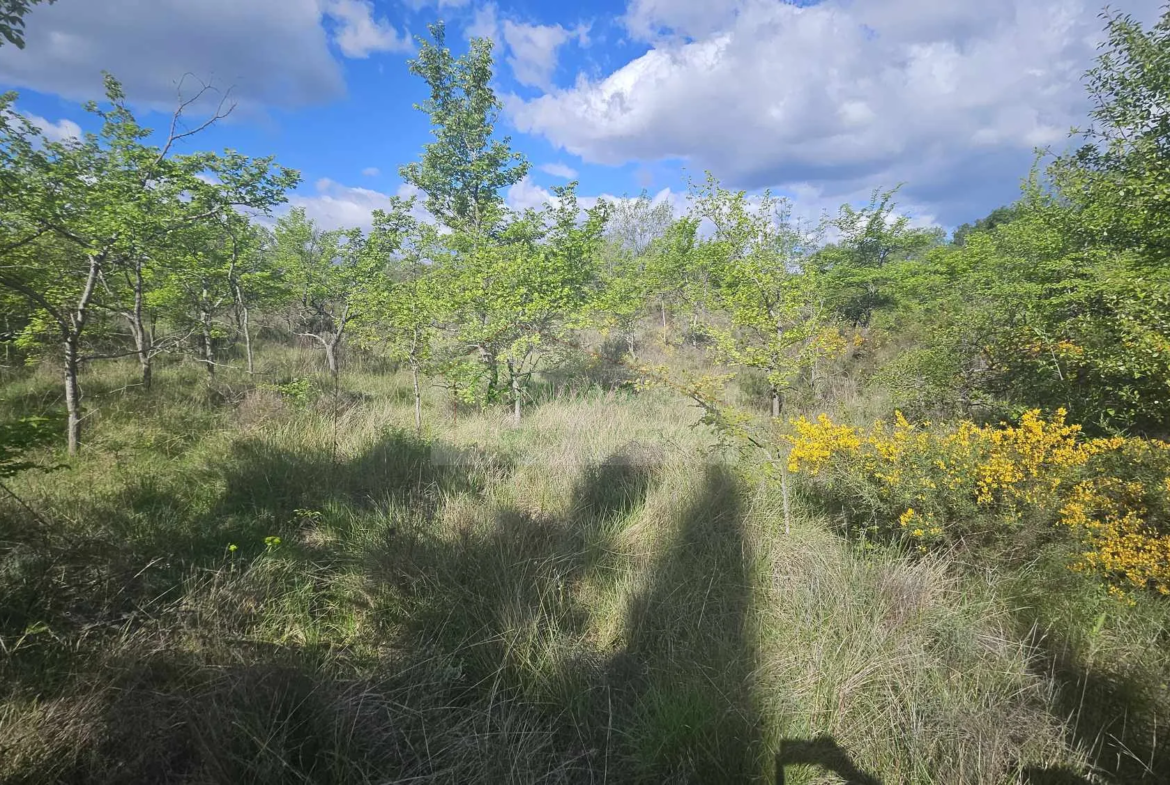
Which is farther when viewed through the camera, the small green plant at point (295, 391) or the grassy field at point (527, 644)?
Result: the small green plant at point (295, 391)

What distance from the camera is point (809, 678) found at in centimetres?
217

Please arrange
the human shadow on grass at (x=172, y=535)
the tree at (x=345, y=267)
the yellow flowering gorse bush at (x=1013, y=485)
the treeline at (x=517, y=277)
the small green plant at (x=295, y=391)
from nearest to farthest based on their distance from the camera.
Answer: the human shadow on grass at (x=172, y=535), the yellow flowering gorse bush at (x=1013, y=485), the treeline at (x=517, y=277), the small green plant at (x=295, y=391), the tree at (x=345, y=267)

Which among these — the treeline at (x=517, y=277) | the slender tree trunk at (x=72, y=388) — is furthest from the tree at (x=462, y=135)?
the slender tree trunk at (x=72, y=388)

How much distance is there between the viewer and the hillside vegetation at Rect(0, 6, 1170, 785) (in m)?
1.87

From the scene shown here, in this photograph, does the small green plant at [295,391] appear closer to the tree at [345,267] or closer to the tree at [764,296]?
the tree at [345,267]

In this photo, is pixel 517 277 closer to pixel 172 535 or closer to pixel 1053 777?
pixel 172 535

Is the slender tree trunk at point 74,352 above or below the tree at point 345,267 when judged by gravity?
below

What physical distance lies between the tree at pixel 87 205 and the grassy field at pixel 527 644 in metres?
1.60

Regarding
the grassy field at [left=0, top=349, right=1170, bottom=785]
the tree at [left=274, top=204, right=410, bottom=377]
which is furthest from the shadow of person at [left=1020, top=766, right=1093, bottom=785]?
the tree at [left=274, top=204, right=410, bottom=377]

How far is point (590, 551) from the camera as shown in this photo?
3.24 meters

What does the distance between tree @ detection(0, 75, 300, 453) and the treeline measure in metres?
0.02

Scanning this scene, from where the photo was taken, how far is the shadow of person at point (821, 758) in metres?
1.83

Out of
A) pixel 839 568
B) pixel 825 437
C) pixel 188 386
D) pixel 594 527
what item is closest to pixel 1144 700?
pixel 839 568

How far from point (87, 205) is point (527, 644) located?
18.0 feet
